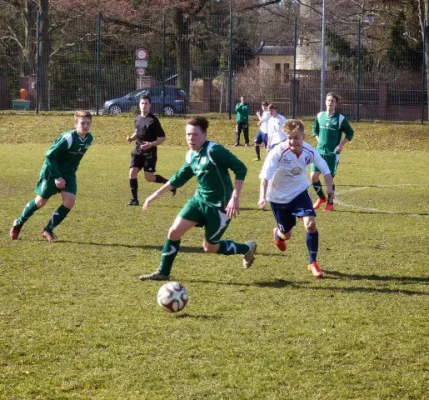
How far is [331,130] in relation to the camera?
45.8 feet

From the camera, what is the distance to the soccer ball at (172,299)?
6656mm

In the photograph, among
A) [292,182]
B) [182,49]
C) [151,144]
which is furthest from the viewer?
[182,49]

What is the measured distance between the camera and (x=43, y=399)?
4859mm

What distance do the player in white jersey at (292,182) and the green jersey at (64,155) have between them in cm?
259

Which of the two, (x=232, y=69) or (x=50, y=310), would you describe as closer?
(x=50, y=310)

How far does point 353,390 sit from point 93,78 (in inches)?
1201

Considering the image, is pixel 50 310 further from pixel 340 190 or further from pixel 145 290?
pixel 340 190

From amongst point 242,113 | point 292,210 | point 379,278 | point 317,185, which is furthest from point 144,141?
point 242,113

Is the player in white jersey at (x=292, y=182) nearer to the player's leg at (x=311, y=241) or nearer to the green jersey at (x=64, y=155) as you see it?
the player's leg at (x=311, y=241)

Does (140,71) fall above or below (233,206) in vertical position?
above

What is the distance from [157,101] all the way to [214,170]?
1036 inches

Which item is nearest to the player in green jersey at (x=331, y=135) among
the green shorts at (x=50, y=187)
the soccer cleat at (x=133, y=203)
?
the soccer cleat at (x=133, y=203)

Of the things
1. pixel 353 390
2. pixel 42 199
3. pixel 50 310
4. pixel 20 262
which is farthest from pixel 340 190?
pixel 353 390

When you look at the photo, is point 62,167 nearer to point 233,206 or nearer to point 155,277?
point 155,277
